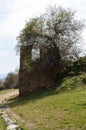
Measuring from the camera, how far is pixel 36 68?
36.0 m

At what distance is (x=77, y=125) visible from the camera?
12812 mm

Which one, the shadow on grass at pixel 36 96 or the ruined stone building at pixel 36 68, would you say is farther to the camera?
the ruined stone building at pixel 36 68

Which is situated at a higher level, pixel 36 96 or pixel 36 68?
pixel 36 68

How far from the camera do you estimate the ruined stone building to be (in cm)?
3591

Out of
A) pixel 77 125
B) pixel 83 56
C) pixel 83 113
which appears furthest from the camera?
pixel 83 56

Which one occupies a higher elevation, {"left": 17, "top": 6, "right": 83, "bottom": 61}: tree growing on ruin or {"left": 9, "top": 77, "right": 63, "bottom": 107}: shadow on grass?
{"left": 17, "top": 6, "right": 83, "bottom": 61}: tree growing on ruin

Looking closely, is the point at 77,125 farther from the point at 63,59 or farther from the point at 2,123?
the point at 63,59

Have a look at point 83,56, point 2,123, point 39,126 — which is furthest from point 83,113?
point 83,56

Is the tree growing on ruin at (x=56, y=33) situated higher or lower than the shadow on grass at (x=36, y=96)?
higher

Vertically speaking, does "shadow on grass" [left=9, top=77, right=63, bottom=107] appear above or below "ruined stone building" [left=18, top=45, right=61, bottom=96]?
below

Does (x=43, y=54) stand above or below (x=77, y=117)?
above

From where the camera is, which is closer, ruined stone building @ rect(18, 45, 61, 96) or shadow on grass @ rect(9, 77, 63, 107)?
shadow on grass @ rect(9, 77, 63, 107)

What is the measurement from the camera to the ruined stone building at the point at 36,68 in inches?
1414

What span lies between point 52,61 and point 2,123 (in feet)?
67.3
